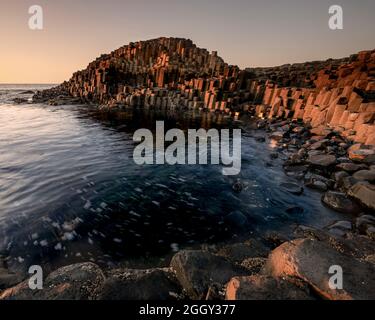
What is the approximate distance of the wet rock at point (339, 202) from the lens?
5836 millimetres

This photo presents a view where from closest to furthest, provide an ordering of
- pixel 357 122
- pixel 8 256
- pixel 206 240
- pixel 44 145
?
pixel 8 256 → pixel 206 240 → pixel 357 122 → pixel 44 145

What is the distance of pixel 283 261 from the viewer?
281cm

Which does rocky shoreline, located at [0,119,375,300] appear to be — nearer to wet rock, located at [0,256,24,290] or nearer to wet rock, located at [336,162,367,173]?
wet rock, located at [0,256,24,290]

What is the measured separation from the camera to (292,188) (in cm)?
718

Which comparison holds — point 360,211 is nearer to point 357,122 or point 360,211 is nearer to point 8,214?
point 357,122

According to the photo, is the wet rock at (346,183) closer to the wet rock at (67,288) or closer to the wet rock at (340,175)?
the wet rock at (340,175)

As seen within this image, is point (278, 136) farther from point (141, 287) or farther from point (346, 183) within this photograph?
point (141, 287)

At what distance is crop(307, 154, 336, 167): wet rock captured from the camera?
338 inches

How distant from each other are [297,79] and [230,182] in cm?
2496

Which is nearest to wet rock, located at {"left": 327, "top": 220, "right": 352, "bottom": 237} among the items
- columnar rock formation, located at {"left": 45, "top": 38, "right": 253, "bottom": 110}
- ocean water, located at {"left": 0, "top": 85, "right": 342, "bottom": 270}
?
ocean water, located at {"left": 0, "top": 85, "right": 342, "bottom": 270}

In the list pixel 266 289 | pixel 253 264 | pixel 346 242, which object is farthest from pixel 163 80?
pixel 266 289

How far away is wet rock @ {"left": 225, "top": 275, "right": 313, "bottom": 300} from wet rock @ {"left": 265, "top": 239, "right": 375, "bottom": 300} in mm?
150

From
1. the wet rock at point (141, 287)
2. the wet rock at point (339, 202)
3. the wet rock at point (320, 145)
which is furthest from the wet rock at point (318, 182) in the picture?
the wet rock at point (141, 287)
